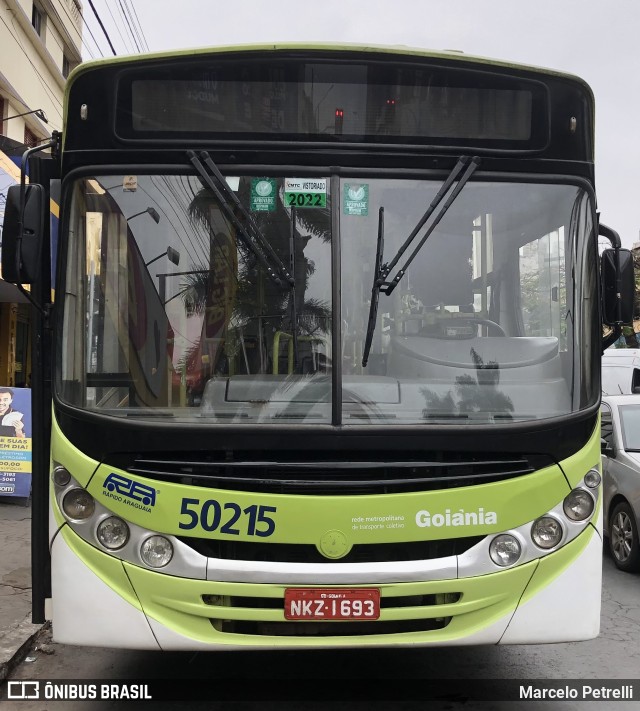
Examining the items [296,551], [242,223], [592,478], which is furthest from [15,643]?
[592,478]

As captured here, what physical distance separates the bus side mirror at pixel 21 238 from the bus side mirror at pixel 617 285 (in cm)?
272

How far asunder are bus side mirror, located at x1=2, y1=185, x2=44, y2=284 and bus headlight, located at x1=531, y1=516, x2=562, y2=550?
2503 mm

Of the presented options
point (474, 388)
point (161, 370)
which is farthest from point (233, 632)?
point (474, 388)

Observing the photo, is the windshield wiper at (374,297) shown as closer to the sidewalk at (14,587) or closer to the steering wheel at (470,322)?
the steering wheel at (470,322)

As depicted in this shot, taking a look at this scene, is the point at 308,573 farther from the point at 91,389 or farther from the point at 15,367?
the point at 15,367

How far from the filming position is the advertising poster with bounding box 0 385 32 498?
29.4ft

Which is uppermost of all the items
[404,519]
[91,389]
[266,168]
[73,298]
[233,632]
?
[266,168]

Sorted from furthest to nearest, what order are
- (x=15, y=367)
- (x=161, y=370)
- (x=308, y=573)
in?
(x=15, y=367)
(x=161, y=370)
(x=308, y=573)

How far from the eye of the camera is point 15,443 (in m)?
9.02

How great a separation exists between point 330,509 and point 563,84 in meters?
2.25

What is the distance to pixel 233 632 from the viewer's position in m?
3.40

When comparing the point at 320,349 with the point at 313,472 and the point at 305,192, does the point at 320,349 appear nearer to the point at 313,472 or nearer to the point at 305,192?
the point at 313,472

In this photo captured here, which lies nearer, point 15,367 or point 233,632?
point 233,632

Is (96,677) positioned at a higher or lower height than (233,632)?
lower
